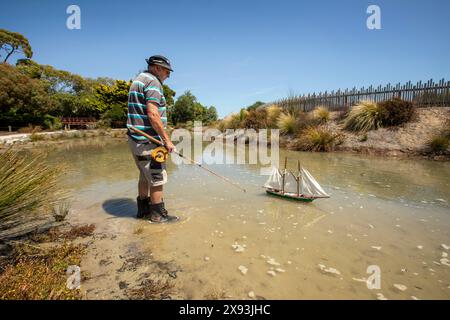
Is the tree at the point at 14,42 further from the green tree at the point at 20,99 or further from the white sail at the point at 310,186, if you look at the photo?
the white sail at the point at 310,186

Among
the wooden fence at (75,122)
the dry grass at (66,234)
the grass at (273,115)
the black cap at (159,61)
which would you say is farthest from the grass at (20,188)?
the wooden fence at (75,122)

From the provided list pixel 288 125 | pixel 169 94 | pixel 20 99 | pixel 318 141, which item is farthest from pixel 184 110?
pixel 318 141

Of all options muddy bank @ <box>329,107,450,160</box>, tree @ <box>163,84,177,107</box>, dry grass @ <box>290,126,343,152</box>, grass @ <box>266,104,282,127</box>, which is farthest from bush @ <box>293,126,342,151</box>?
tree @ <box>163,84,177,107</box>

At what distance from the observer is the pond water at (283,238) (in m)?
2.36

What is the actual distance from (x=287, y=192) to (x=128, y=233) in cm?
325

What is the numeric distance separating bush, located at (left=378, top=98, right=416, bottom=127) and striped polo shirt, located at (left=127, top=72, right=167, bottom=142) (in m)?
13.1

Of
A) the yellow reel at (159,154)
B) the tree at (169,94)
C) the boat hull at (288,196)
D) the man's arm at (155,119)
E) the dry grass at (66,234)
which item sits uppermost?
the tree at (169,94)

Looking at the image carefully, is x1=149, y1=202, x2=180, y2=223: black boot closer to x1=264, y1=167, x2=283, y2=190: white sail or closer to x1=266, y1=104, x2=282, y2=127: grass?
x1=264, y1=167, x2=283, y2=190: white sail

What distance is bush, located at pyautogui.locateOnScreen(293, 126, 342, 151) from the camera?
12742 millimetres

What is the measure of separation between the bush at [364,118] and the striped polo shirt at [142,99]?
41.3 ft

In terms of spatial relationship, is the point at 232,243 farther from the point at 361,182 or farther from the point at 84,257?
the point at 361,182

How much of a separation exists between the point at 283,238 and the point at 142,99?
2.71 metres

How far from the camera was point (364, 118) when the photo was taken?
13211mm

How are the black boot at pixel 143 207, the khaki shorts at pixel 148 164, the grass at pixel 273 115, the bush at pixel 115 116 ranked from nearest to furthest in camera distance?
the khaki shorts at pixel 148 164 < the black boot at pixel 143 207 < the grass at pixel 273 115 < the bush at pixel 115 116
